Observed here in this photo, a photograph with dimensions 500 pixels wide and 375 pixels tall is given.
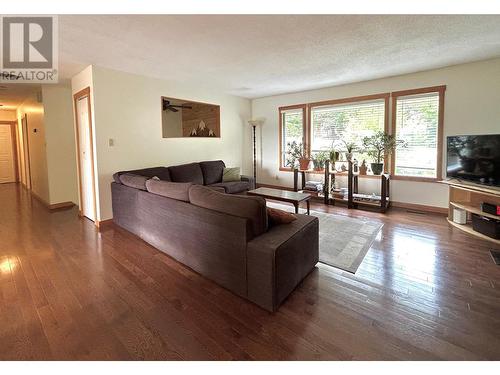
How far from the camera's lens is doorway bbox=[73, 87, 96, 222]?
402cm

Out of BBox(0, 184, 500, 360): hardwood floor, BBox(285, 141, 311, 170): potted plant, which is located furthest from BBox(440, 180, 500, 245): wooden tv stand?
BBox(285, 141, 311, 170): potted plant

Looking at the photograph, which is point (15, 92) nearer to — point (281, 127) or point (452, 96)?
point (281, 127)

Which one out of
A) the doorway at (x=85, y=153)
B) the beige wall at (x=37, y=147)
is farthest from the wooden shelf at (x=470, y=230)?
the beige wall at (x=37, y=147)

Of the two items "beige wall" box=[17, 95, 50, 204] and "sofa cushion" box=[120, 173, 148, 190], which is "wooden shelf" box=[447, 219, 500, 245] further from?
"beige wall" box=[17, 95, 50, 204]

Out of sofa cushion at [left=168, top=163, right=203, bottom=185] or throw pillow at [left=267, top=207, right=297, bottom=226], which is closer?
throw pillow at [left=267, top=207, right=297, bottom=226]

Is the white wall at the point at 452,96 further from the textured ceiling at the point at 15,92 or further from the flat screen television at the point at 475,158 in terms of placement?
the textured ceiling at the point at 15,92

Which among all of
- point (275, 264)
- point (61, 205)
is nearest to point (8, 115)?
point (61, 205)

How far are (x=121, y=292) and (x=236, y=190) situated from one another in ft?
10.2

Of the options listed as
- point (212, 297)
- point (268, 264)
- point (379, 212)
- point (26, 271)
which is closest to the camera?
point (268, 264)

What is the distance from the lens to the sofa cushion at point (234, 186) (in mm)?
4949

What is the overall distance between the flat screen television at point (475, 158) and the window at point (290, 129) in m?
2.80

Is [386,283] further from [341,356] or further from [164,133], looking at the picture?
[164,133]

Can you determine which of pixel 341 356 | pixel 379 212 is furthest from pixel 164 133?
pixel 341 356

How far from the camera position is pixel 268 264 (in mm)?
1901
